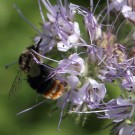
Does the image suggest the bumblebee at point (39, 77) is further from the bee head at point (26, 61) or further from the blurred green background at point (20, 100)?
the blurred green background at point (20, 100)

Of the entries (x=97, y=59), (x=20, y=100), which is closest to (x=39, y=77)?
(x=97, y=59)

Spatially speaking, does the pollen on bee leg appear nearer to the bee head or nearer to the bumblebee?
the bumblebee

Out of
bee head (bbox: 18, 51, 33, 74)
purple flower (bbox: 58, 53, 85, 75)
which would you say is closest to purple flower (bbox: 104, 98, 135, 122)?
purple flower (bbox: 58, 53, 85, 75)

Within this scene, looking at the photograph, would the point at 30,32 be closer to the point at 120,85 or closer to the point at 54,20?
the point at 54,20

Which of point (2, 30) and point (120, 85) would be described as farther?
point (2, 30)

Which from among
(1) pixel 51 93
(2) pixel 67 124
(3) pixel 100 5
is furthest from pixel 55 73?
(2) pixel 67 124
